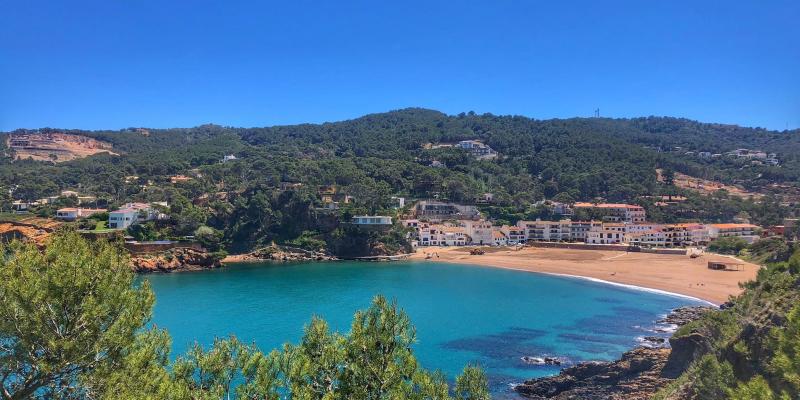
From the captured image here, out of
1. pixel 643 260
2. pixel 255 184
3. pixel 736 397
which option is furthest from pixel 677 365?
pixel 255 184

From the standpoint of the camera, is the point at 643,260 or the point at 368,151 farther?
the point at 368,151

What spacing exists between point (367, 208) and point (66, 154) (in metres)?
94.0

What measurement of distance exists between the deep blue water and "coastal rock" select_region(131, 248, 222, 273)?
11.3 ft

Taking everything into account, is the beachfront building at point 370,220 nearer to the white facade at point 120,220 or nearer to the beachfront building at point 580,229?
the white facade at point 120,220

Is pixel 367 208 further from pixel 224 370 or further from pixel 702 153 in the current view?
pixel 702 153

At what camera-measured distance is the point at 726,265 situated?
53.0 metres

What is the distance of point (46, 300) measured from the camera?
8344 mm

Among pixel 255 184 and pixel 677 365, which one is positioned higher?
pixel 255 184

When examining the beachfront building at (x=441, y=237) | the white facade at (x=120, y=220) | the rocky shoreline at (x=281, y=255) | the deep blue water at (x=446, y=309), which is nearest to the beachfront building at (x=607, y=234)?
the beachfront building at (x=441, y=237)

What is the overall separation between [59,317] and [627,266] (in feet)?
193

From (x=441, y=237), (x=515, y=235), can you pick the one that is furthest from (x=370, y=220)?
(x=515, y=235)

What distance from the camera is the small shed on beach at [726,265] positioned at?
52.2 m

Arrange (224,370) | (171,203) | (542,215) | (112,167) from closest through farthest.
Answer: (224,370) → (171,203) → (542,215) → (112,167)

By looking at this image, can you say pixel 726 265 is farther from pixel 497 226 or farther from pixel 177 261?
pixel 177 261
